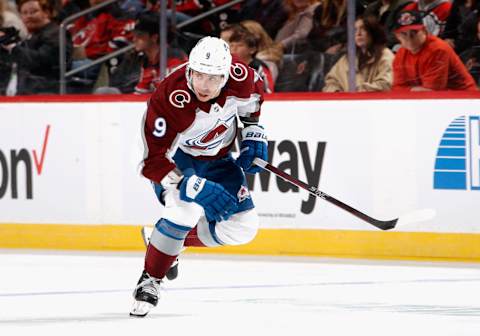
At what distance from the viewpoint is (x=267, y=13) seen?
25.7 ft

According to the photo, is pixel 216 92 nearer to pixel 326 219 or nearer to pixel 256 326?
pixel 256 326

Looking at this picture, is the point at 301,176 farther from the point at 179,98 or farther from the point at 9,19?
the point at 9,19

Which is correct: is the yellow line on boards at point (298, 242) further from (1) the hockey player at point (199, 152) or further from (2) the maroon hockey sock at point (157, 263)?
(2) the maroon hockey sock at point (157, 263)

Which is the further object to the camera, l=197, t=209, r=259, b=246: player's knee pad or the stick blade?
the stick blade

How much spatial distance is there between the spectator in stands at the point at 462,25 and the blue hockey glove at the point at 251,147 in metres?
2.39

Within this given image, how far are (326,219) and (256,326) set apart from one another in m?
2.68

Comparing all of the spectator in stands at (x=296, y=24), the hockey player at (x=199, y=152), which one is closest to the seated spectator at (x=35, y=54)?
the spectator in stands at (x=296, y=24)

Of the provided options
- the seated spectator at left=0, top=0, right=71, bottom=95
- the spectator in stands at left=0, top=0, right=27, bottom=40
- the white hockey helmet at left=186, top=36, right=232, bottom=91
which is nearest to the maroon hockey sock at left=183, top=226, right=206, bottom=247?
the white hockey helmet at left=186, top=36, right=232, bottom=91

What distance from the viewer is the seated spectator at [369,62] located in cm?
718

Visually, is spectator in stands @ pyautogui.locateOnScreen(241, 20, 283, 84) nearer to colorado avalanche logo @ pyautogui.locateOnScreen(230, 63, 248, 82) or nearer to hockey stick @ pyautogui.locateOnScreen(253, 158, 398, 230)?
hockey stick @ pyautogui.locateOnScreen(253, 158, 398, 230)

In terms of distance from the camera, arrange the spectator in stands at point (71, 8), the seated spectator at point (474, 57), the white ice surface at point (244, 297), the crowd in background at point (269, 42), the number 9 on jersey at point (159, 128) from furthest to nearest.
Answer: the spectator in stands at point (71, 8)
the crowd in background at point (269, 42)
the seated spectator at point (474, 57)
the number 9 on jersey at point (159, 128)
the white ice surface at point (244, 297)

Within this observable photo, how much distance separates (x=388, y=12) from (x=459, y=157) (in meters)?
1.21

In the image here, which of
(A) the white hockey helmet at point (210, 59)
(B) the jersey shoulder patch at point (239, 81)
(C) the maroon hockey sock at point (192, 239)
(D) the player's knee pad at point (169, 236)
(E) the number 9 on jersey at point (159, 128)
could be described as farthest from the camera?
(C) the maroon hockey sock at point (192, 239)

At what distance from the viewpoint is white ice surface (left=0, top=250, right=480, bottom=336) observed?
4297 millimetres
